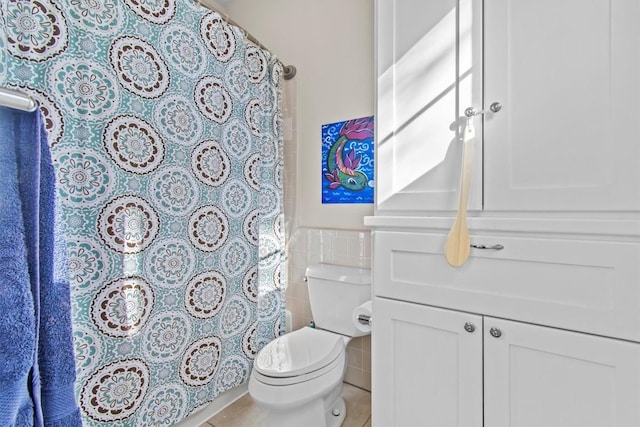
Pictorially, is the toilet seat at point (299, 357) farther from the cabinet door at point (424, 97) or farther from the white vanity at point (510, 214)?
the cabinet door at point (424, 97)

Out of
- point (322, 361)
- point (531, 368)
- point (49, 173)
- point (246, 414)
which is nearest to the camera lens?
point (49, 173)

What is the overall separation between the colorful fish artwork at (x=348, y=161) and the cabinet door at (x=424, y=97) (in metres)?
0.51

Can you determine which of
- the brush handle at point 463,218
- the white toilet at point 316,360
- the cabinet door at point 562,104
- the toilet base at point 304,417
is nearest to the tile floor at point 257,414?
the white toilet at point 316,360

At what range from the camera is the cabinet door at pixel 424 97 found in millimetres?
936

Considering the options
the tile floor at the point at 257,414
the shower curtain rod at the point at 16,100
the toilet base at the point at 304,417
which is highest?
the shower curtain rod at the point at 16,100

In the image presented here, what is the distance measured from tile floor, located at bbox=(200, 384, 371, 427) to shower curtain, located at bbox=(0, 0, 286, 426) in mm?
153

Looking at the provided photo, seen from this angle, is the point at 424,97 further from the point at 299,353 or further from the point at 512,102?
the point at 299,353

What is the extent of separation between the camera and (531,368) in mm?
833

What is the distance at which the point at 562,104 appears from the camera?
0.81 m

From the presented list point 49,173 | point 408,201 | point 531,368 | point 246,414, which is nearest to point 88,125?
point 49,173

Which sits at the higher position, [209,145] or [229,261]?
[209,145]

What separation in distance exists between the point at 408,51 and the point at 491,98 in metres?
0.33

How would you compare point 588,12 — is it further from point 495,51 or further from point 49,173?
point 49,173

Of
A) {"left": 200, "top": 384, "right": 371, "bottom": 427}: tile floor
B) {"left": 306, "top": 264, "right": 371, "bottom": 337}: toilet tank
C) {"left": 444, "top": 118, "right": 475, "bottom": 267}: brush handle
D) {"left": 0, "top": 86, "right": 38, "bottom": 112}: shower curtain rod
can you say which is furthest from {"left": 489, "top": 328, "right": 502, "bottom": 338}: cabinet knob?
{"left": 0, "top": 86, "right": 38, "bottom": 112}: shower curtain rod
